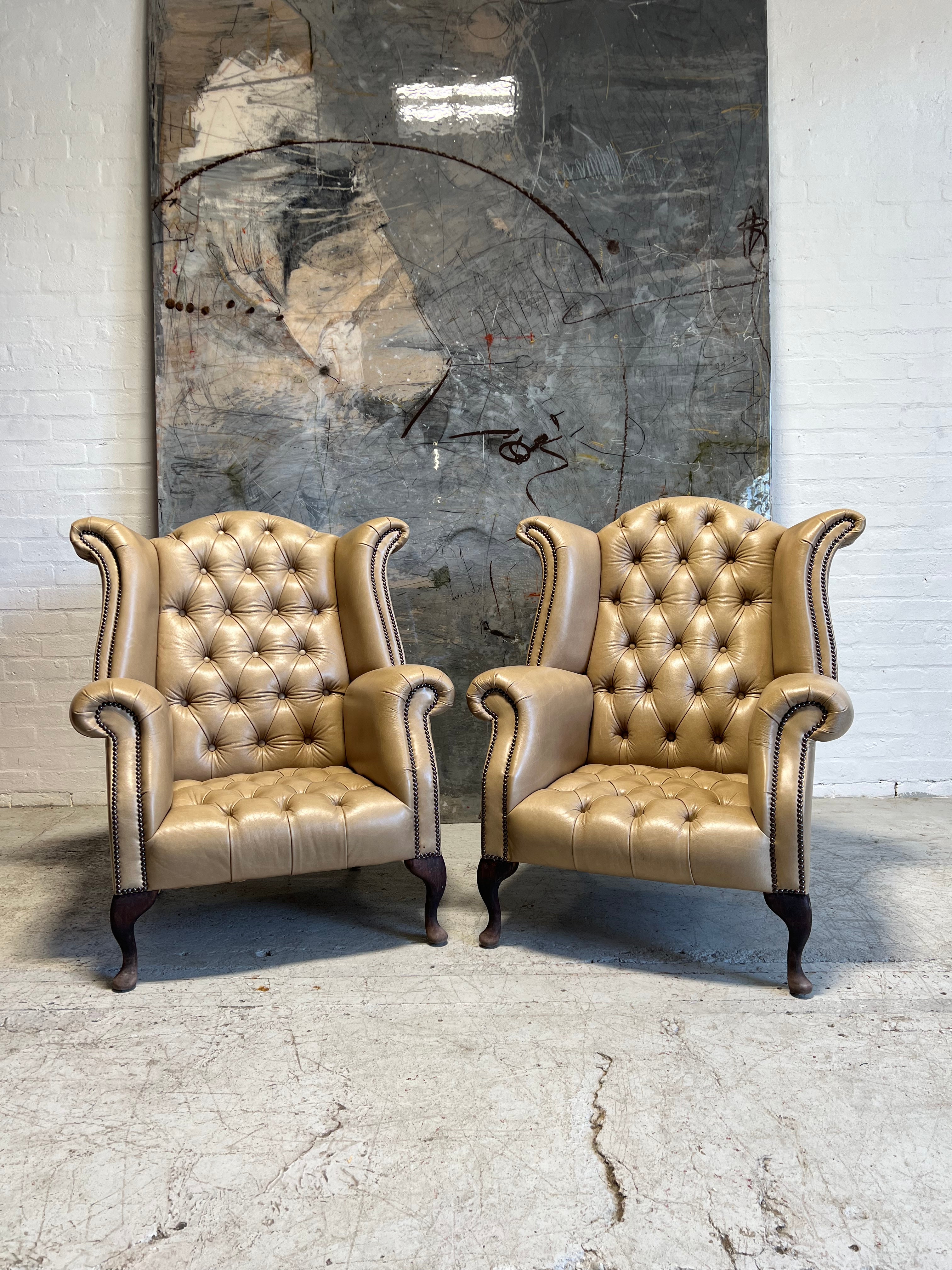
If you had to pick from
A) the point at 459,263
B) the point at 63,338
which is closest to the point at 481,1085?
the point at 459,263

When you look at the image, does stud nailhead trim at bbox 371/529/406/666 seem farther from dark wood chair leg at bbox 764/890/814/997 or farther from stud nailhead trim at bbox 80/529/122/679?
dark wood chair leg at bbox 764/890/814/997

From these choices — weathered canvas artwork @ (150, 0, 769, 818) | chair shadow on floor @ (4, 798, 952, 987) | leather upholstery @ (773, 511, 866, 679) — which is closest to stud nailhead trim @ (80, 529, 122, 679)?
chair shadow on floor @ (4, 798, 952, 987)

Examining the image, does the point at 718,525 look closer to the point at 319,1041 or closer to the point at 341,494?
the point at 341,494

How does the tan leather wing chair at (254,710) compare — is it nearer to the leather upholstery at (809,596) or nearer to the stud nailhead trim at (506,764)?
the stud nailhead trim at (506,764)

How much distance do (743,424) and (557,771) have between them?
1.62m

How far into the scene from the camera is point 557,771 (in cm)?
228

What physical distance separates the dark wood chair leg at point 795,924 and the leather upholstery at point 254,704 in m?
0.79

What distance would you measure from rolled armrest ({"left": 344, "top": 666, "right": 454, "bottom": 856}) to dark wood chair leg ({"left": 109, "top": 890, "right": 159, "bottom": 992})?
1.95 ft

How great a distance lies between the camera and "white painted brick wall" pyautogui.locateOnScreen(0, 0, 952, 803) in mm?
3189

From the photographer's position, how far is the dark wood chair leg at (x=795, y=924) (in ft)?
6.15

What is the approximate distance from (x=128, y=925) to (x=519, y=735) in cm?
99

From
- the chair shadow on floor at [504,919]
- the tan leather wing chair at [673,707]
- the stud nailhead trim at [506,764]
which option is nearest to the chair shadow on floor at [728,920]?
the chair shadow on floor at [504,919]

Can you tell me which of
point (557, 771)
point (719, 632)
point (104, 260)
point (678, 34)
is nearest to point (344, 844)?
point (557, 771)

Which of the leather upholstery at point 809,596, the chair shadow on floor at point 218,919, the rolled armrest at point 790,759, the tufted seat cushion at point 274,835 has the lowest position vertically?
the chair shadow on floor at point 218,919
